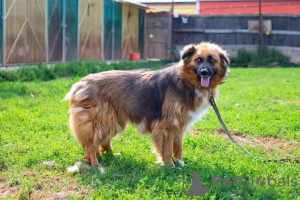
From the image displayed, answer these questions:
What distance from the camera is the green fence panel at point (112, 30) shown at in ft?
65.3

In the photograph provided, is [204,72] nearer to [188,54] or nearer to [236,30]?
[188,54]

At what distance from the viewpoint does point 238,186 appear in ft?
13.3

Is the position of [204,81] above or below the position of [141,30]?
below

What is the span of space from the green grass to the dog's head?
118 centimetres

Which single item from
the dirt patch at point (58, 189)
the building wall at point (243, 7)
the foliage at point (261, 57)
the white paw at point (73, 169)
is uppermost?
the building wall at point (243, 7)

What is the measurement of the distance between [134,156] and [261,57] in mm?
16863

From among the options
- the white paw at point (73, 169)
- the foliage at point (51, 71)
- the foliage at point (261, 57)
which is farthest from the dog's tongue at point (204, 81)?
the foliage at point (261, 57)

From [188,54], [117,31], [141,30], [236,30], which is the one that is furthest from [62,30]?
[188,54]

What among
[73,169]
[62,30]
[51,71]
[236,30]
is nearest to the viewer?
[73,169]

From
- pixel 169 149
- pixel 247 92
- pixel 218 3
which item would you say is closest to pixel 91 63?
pixel 247 92

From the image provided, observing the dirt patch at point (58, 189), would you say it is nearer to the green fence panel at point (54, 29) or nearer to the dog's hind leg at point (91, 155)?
the dog's hind leg at point (91, 155)

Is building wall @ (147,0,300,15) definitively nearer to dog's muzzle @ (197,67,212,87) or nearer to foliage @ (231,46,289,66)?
foliage @ (231,46,289,66)

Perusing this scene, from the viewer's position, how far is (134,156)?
5395mm

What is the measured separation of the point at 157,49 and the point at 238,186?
851 inches
